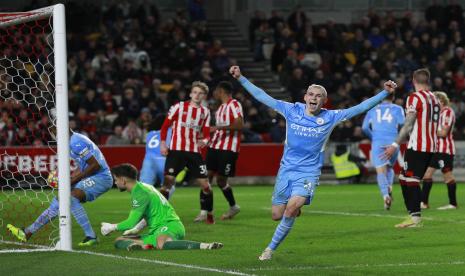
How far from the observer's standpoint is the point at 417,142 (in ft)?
48.6

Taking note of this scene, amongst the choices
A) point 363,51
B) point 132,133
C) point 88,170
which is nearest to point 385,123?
point 88,170

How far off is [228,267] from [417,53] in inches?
1002

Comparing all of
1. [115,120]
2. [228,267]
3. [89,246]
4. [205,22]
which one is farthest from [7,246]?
[205,22]

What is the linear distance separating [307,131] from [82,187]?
3106 mm

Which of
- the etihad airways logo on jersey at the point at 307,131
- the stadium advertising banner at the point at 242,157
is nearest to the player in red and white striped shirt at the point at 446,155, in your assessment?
the stadium advertising banner at the point at 242,157

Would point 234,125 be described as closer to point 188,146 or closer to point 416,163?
point 188,146

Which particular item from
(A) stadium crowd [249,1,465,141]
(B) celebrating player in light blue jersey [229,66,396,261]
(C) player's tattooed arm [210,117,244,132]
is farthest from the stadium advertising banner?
(B) celebrating player in light blue jersey [229,66,396,261]

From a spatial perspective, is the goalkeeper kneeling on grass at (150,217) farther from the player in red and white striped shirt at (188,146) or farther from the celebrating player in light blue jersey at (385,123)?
the celebrating player in light blue jersey at (385,123)

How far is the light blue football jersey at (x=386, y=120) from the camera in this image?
Result: 1931cm

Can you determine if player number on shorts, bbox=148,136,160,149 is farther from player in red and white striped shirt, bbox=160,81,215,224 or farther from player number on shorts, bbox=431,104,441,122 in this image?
player number on shorts, bbox=431,104,441,122

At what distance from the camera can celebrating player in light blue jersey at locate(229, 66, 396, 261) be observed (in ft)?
36.5

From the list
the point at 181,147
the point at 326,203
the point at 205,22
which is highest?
the point at 205,22

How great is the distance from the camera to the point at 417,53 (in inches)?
1369

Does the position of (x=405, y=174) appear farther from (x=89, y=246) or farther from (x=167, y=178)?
(x=89, y=246)
